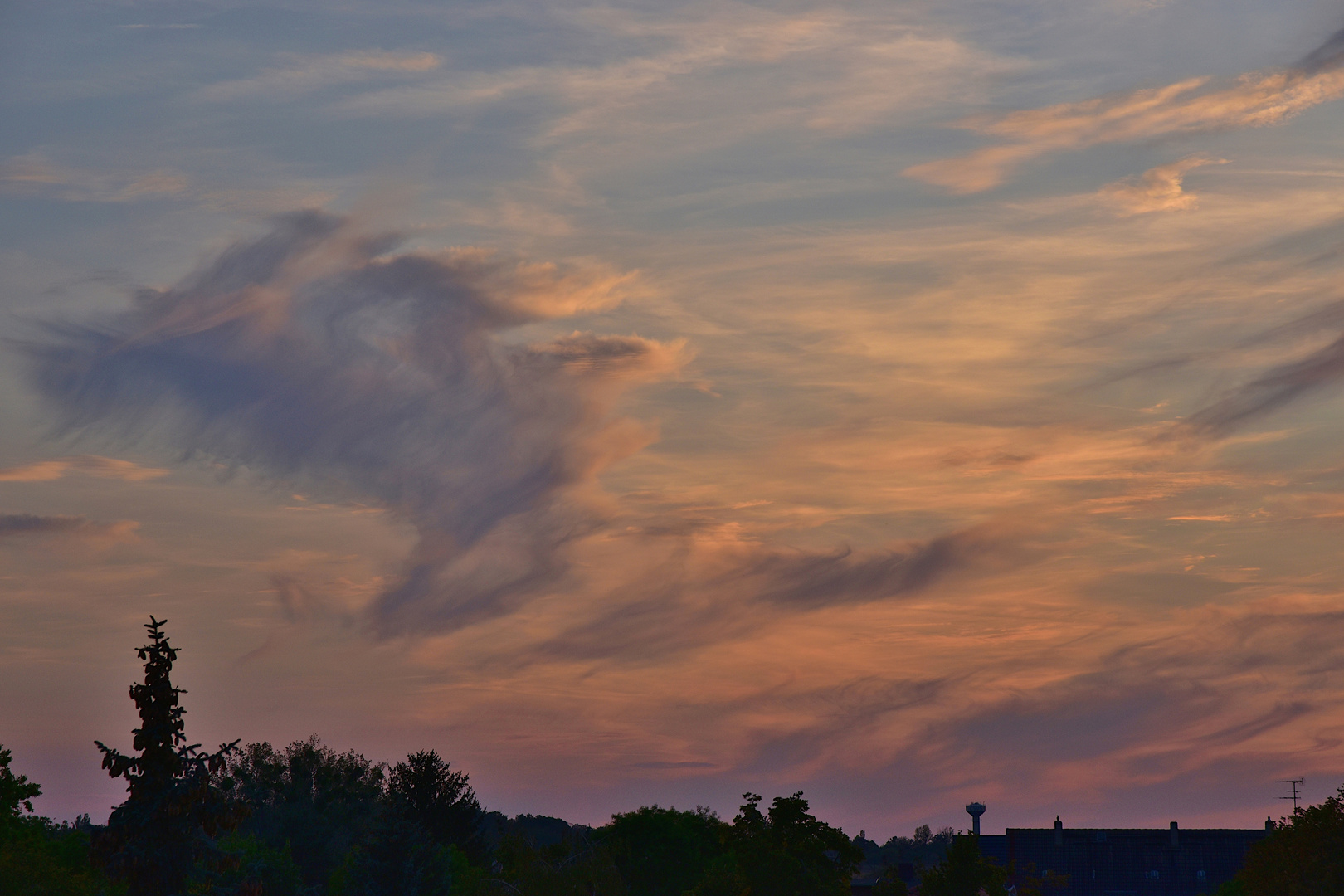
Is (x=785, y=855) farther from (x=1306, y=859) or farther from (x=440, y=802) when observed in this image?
(x=440, y=802)

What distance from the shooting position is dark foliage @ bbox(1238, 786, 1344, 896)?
2758 inches

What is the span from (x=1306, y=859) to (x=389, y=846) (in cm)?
5499

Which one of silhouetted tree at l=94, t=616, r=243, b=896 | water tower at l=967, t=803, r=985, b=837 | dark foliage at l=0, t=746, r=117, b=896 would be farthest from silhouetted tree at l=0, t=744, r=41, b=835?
water tower at l=967, t=803, r=985, b=837

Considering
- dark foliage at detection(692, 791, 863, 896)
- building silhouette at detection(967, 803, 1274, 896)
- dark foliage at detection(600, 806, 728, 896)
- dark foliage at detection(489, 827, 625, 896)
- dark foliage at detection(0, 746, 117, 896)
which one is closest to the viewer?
dark foliage at detection(0, 746, 117, 896)

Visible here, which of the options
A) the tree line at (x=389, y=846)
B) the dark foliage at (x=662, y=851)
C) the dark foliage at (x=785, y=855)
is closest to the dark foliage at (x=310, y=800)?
the tree line at (x=389, y=846)

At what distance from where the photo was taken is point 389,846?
9338 centimetres

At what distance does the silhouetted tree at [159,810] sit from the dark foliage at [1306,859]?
53395mm

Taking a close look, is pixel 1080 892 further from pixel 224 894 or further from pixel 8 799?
pixel 224 894

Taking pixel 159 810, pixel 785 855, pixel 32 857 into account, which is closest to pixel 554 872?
pixel 785 855

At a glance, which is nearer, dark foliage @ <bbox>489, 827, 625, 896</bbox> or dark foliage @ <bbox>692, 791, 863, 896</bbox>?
dark foliage @ <bbox>692, 791, 863, 896</bbox>

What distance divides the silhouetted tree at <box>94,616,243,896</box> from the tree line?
5 centimetres

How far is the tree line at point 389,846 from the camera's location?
43250 mm

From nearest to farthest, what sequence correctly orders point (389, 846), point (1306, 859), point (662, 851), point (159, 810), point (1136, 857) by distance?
1. point (159, 810)
2. point (1306, 859)
3. point (389, 846)
4. point (662, 851)
5. point (1136, 857)

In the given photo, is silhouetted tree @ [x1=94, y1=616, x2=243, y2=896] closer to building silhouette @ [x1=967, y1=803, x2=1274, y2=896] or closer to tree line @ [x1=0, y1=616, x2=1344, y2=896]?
tree line @ [x1=0, y1=616, x2=1344, y2=896]
